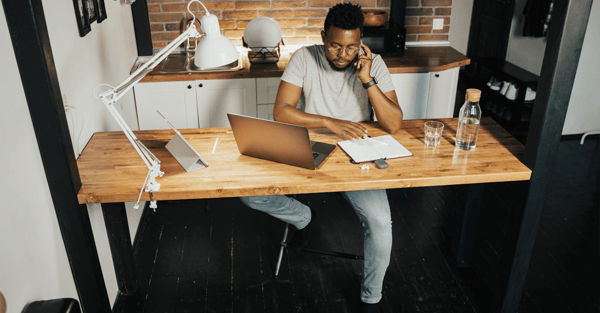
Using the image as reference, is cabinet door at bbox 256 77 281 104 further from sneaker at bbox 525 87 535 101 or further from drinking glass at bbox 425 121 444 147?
sneaker at bbox 525 87 535 101

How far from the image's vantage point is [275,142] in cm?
174

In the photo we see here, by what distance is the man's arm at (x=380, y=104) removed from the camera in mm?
2037

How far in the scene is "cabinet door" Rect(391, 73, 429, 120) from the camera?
10.4ft

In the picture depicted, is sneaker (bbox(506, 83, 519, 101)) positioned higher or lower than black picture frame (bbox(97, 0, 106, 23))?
lower

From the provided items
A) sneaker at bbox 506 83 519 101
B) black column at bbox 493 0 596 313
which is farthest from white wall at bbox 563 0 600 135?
black column at bbox 493 0 596 313

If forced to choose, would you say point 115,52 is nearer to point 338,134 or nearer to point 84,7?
point 84,7

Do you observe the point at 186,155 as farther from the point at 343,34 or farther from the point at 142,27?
the point at 142,27

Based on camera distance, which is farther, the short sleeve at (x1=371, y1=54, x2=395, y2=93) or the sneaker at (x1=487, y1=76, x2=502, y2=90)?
the sneaker at (x1=487, y1=76, x2=502, y2=90)

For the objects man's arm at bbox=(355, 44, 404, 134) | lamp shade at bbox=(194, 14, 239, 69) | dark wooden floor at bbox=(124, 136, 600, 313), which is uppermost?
lamp shade at bbox=(194, 14, 239, 69)

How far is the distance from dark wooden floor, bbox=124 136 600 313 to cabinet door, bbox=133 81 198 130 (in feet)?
1.89

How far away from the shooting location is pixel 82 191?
5.27 ft

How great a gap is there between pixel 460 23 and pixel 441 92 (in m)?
2.35

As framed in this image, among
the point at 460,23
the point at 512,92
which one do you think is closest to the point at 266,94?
the point at 512,92

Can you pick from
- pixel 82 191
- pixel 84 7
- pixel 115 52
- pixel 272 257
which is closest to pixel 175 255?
pixel 272 257
